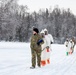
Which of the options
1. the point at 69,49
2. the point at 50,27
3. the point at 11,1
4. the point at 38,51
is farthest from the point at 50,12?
the point at 38,51

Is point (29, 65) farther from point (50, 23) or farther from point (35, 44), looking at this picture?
point (50, 23)

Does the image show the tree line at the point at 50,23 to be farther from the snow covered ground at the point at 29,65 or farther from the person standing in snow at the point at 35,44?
the person standing in snow at the point at 35,44

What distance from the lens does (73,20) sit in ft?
379

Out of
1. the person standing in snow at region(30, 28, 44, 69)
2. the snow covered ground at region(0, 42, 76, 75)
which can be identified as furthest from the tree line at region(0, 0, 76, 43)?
the person standing in snow at region(30, 28, 44, 69)

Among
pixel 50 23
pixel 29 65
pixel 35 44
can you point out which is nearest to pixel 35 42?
pixel 35 44

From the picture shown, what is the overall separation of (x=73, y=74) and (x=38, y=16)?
4096 inches

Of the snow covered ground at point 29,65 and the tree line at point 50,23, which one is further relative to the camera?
the tree line at point 50,23

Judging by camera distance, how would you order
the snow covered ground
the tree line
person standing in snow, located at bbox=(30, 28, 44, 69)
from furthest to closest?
the tree line
person standing in snow, located at bbox=(30, 28, 44, 69)
the snow covered ground

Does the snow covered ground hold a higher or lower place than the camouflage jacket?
lower

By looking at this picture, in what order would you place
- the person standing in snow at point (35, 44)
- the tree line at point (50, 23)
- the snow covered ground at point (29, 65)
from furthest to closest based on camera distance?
the tree line at point (50, 23)
the person standing in snow at point (35, 44)
the snow covered ground at point (29, 65)

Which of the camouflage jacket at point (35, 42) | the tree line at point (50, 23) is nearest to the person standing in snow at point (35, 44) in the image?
the camouflage jacket at point (35, 42)

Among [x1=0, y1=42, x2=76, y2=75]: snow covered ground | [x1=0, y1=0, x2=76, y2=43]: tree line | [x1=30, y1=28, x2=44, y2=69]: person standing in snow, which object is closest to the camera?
[x1=0, y1=42, x2=76, y2=75]: snow covered ground

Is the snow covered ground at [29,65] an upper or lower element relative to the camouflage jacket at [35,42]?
lower

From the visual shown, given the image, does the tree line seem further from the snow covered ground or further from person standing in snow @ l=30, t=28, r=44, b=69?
person standing in snow @ l=30, t=28, r=44, b=69
